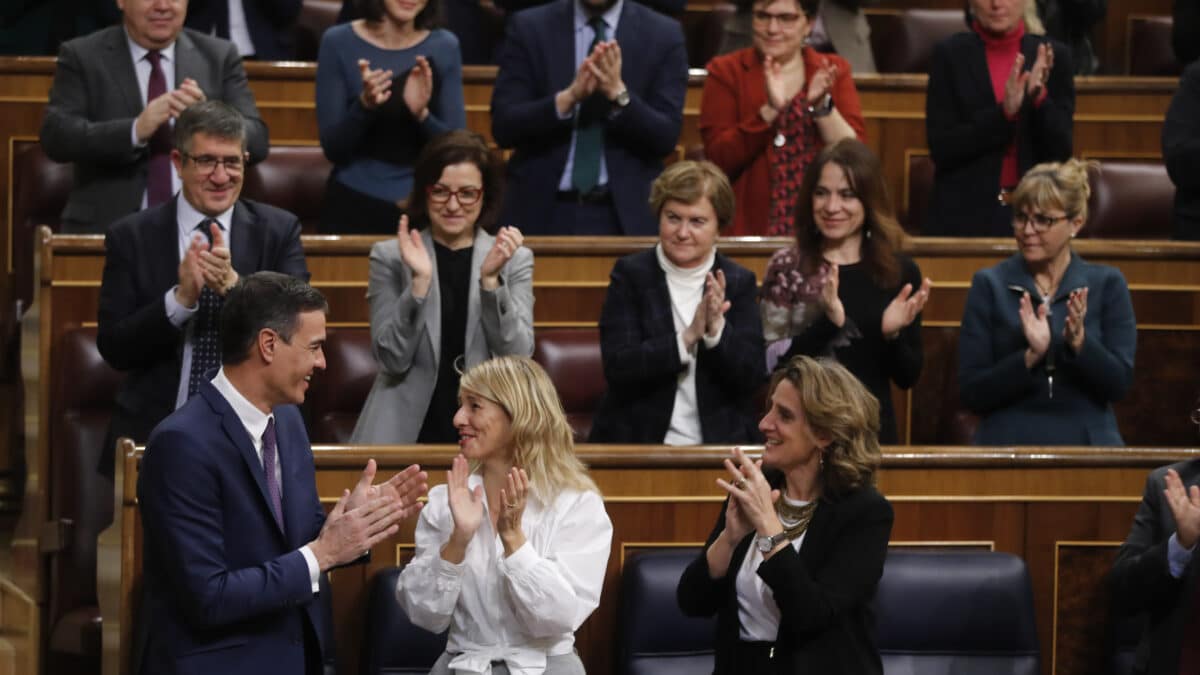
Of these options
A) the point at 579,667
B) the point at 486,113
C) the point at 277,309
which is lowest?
the point at 579,667

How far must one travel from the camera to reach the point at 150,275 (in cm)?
335

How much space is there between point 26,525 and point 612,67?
5.38 feet

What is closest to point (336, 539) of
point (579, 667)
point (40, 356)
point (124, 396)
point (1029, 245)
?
point (579, 667)

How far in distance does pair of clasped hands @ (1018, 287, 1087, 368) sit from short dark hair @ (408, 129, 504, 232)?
3.61ft

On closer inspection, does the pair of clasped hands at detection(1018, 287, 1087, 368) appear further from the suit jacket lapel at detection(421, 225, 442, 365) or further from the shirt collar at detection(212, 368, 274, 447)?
the shirt collar at detection(212, 368, 274, 447)

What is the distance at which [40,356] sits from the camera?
3660 mm

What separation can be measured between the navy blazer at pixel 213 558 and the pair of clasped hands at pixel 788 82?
6.74 feet

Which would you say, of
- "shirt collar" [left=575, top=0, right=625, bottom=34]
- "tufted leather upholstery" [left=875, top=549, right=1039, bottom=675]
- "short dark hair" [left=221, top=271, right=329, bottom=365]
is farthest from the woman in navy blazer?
"short dark hair" [left=221, top=271, right=329, bottom=365]

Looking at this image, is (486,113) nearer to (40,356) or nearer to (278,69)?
(278,69)

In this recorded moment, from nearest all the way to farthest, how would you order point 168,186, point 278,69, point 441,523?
1. point 441,523
2. point 168,186
3. point 278,69

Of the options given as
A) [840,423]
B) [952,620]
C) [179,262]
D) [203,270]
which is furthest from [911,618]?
[179,262]

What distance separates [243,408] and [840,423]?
2.90 feet

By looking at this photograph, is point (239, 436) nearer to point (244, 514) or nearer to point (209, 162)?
point (244, 514)

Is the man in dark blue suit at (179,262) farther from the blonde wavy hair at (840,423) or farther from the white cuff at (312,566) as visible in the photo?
the blonde wavy hair at (840,423)
